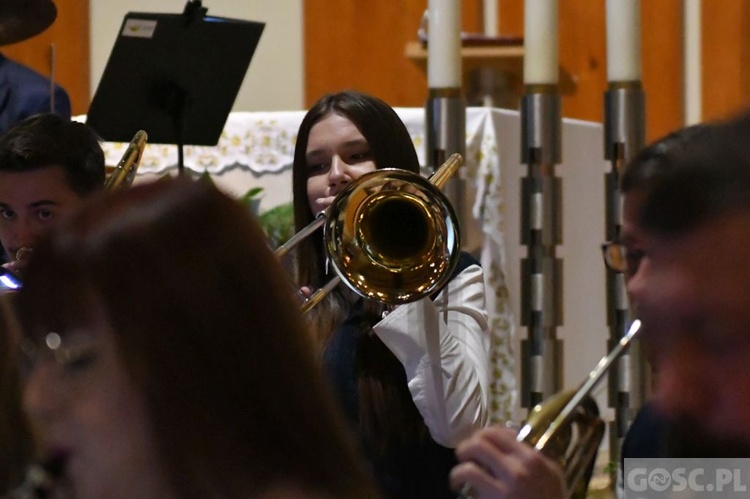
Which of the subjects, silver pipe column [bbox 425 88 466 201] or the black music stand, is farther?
the black music stand

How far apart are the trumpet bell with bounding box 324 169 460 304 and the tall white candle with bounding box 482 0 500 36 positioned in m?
2.71

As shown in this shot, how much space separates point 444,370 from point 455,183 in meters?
0.84

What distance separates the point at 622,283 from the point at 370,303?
27.0 inches

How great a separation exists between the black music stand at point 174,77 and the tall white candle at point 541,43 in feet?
2.31

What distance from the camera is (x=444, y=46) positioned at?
285cm

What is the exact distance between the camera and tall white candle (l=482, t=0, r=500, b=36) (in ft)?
16.0

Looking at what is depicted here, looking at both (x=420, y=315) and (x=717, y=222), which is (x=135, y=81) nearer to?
(x=420, y=315)

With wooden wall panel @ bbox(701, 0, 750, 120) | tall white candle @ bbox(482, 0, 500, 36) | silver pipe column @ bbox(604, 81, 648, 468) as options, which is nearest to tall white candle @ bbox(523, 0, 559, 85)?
silver pipe column @ bbox(604, 81, 648, 468)

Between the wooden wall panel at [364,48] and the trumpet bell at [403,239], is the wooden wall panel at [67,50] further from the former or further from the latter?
the trumpet bell at [403,239]

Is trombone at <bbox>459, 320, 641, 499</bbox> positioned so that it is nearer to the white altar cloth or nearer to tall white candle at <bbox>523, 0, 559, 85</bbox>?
tall white candle at <bbox>523, 0, 559, 85</bbox>

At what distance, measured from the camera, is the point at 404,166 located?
7.77ft

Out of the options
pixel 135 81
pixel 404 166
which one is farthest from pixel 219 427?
pixel 135 81

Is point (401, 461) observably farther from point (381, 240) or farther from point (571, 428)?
point (571, 428)

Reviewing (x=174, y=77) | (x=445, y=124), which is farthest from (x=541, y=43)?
(x=174, y=77)
